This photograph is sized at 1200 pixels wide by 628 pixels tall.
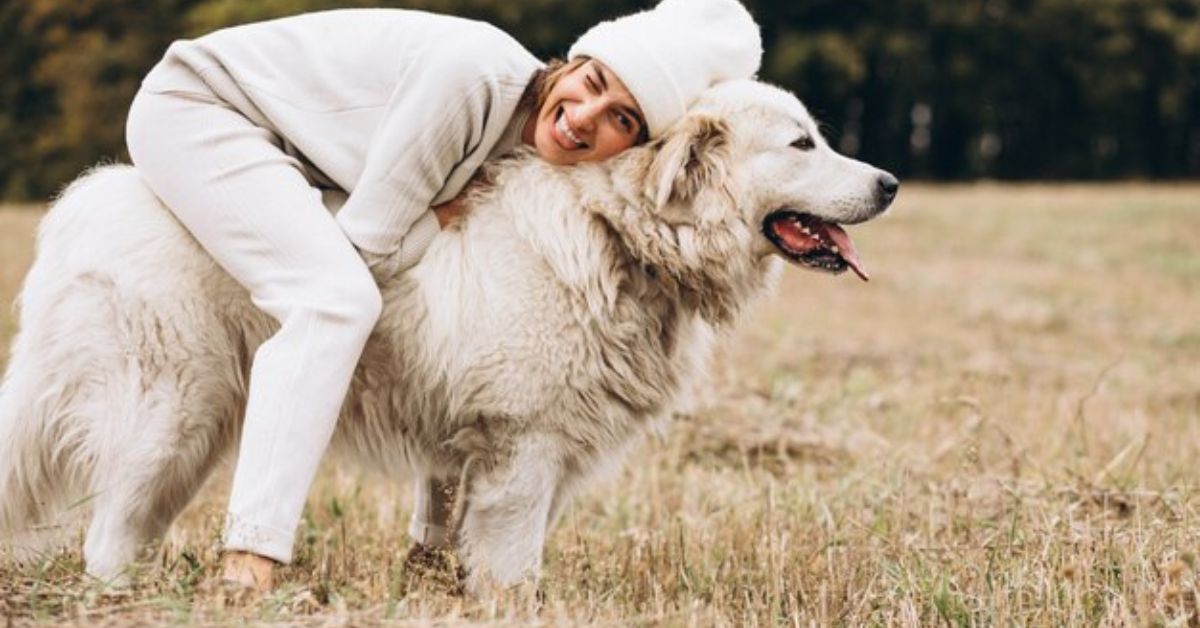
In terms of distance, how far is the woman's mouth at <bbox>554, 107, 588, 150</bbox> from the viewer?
3.71m

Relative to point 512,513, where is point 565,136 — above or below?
above

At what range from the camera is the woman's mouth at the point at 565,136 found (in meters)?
3.71

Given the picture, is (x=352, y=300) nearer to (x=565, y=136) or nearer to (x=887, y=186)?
(x=565, y=136)

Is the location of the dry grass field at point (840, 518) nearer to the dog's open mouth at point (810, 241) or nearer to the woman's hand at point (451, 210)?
the dog's open mouth at point (810, 241)

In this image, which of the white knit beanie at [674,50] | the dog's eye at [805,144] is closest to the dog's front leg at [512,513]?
the white knit beanie at [674,50]

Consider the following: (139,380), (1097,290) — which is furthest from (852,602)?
(1097,290)

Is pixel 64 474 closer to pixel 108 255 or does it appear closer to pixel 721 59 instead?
pixel 108 255

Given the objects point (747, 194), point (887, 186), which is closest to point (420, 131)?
point (747, 194)

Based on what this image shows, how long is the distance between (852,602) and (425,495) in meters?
1.47

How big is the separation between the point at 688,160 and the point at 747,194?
9.1 inches

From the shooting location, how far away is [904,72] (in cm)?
3703

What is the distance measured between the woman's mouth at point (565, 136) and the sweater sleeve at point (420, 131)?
0.20 m

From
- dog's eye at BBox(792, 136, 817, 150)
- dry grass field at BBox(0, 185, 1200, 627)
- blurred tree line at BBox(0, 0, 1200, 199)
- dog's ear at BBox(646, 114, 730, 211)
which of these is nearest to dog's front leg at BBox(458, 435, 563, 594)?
dry grass field at BBox(0, 185, 1200, 627)

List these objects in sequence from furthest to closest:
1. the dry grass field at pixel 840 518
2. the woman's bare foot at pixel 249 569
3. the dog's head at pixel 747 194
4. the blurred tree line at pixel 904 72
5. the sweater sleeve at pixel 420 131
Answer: the blurred tree line at pixel 904 72 < the dog's head at pixel 747 194 < the sweater sleeve at pixel 420 131 < the dry grass field at pixel 840 518 < the woman's bare foot at pixel 249 569
